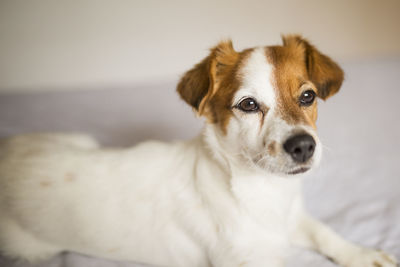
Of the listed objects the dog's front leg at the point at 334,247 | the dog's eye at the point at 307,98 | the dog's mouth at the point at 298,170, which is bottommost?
the dog's front leg at the point at 334,247

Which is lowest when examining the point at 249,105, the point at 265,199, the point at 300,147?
the point at 265,199

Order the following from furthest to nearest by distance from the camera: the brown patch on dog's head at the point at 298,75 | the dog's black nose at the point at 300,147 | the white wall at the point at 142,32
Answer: the white wall at the point at 142,32
the brown patch on dog's head at the point at 298,75
the dog's black nose at the point at 300,147

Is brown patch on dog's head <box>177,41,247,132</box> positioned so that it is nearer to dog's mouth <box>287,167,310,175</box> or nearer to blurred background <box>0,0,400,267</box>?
dog's mouth <box>287,167,310,175</box>

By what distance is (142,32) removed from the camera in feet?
14.6

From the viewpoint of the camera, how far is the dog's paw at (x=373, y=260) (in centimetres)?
Result: 190

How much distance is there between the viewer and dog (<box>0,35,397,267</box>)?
1.74 meters

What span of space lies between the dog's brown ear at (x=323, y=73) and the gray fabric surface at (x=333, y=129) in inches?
39.7

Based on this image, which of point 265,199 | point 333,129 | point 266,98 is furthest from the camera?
point 333,129

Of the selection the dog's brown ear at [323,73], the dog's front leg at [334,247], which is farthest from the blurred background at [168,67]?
the dog's brown ear at [323,73]

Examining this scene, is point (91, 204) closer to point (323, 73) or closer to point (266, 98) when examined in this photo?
point (266, 98)

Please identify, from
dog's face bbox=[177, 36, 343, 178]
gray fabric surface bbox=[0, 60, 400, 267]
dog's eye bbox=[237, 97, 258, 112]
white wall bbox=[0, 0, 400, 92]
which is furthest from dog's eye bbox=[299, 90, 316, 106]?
white wall bbox=[0, 0, 400, 92]

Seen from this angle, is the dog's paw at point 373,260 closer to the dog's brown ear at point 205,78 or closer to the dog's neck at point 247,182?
the dog's neck at point 247,182

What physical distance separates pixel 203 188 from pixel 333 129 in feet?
6.93

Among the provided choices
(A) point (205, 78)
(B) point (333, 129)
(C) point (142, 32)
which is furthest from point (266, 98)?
(C) point (142, 32)
